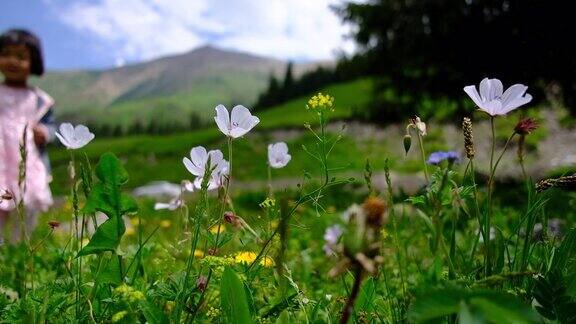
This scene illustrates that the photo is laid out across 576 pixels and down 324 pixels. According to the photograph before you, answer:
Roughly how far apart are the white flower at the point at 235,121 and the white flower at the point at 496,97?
0.56 metres

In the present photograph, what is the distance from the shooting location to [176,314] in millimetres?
1408

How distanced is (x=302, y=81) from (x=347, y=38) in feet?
325

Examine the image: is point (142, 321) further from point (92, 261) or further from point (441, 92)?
point (441, 92)

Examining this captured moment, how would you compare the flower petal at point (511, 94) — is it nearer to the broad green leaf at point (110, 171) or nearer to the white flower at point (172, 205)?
the broad green leaf at point (110, 171)

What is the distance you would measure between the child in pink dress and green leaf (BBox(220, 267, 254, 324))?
4819 millimetres

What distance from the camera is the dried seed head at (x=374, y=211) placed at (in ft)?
2.90

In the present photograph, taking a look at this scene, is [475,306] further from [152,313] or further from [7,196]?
[7,196]

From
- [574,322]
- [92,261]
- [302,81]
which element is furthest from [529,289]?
[302,81]

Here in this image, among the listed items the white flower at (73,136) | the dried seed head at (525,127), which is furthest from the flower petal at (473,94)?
the white flower at (73,136)

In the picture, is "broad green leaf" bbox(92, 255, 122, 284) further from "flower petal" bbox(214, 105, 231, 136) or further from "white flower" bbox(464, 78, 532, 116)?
"white flower" bbox(464, 78, 532, 116)

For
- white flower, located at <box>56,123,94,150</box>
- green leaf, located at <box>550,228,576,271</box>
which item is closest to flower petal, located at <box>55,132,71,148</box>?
white flower, located at <box>56,123,94,150</box>

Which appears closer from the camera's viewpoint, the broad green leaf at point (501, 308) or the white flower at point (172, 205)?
the broad green leaf at point (501, 308)

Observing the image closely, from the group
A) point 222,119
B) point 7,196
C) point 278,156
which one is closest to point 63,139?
point 7,196

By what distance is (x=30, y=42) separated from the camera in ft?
19.8
